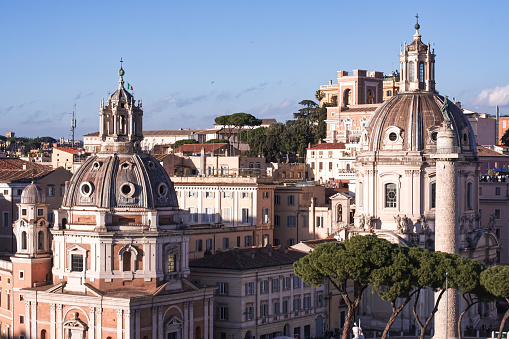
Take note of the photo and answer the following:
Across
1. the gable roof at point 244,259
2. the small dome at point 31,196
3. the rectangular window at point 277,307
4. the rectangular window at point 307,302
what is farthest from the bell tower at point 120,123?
the rectangular window at point 307,302

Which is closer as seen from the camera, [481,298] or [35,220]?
[481,298]

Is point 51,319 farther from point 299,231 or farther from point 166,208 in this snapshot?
point 299,231

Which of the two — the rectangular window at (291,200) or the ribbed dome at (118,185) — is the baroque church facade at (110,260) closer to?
the ribbed dome at (118,185)

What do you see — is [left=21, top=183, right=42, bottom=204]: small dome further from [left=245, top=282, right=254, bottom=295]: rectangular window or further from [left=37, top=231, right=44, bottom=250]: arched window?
[left=245, top=282, right=254, bottom=295]: rectangular window

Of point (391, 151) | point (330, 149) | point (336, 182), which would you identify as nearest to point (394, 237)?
point (391, 151)

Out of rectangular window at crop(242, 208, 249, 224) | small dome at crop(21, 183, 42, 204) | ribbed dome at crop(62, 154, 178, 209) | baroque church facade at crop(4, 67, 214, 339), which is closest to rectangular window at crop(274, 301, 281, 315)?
baroque church facade at crop(4, 67, 214, 339)

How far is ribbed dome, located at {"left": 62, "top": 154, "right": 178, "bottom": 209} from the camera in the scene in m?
62.1

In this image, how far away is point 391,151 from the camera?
73.0 metres

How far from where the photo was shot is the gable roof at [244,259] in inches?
2556

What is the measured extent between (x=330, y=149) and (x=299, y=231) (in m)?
29.9

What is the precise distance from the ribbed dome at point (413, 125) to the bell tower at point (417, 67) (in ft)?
2.98

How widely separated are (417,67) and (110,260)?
1049 inches

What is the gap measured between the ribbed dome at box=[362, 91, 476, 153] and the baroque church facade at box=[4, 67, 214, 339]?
15.9m

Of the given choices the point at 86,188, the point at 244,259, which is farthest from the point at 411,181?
the point at 86,188
